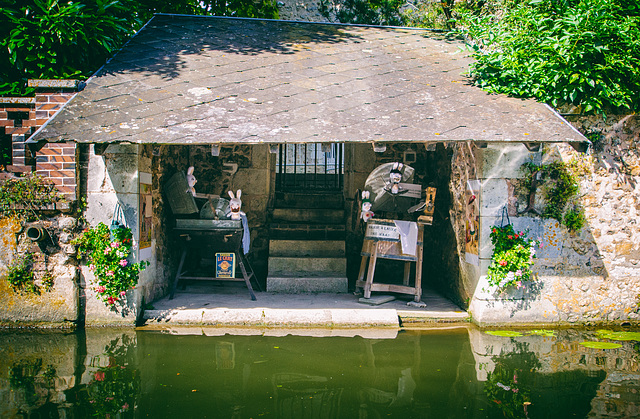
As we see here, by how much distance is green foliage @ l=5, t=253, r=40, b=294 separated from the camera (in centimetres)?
495

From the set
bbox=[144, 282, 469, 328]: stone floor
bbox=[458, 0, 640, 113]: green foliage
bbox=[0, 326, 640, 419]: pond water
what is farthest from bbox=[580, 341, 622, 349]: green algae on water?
bbox=[458, 0, 640, 113]: green foliage

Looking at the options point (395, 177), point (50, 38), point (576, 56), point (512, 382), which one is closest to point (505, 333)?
point (512, 382)

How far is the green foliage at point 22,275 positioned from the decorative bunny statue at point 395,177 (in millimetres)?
4474

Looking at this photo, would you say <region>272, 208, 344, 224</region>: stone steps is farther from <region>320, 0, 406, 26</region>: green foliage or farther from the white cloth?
<region>320, 0, 406, 26</region>: green foliage

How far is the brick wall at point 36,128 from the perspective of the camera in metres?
4.93

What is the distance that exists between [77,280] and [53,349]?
94cm

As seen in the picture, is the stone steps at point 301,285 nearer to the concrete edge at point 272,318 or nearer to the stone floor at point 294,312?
the stone floor at point 294,312

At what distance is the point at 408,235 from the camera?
5.90m

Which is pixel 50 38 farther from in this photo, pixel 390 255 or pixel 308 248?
pixel 390 255

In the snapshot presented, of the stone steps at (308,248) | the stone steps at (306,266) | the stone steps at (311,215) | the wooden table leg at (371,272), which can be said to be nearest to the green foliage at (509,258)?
the wooden table leg at (371,272)

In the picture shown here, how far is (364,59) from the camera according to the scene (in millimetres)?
6453

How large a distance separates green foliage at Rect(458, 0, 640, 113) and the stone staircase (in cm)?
336

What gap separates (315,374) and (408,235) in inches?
106

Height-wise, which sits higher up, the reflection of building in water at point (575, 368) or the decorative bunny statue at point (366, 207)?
the decorative bunny statue at point (366, 207)
